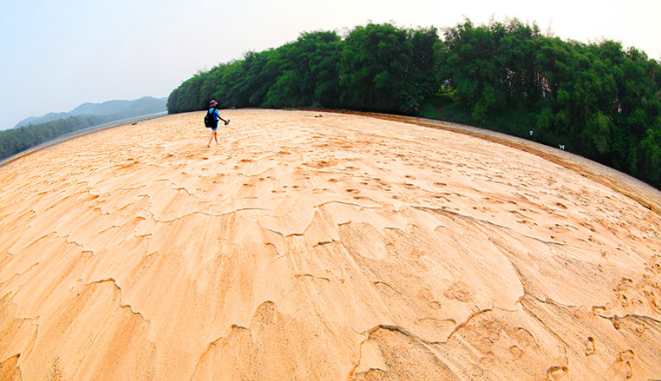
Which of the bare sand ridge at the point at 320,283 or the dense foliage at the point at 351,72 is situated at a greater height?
the dense foliage at the point at 351,72

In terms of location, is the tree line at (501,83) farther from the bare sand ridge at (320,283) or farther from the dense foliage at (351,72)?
the bare sand ridge at (320,283)

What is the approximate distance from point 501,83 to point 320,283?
1979 cm

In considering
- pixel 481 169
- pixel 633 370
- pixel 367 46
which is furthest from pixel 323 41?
pixel 633 370

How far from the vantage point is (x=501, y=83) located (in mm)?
17406

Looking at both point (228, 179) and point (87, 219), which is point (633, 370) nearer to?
point (228, 179)

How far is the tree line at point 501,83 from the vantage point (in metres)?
13.9

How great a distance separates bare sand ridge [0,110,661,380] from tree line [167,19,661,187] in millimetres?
13609

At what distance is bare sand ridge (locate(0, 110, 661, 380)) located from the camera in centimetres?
162

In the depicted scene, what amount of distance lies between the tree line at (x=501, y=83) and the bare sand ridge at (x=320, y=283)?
44.7ft

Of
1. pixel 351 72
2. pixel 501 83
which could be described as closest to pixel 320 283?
pixel 501 83

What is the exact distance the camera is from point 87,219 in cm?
315

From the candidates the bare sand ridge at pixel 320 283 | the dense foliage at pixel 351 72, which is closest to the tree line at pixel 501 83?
the dense foliage at pixel 351 72

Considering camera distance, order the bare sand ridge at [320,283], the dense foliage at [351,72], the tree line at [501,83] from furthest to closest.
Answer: the dense foliage at [351,72] < the tree line at [501,83] < the bare sand ridge at [320,283]

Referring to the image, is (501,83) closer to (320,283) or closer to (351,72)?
(351,72)
